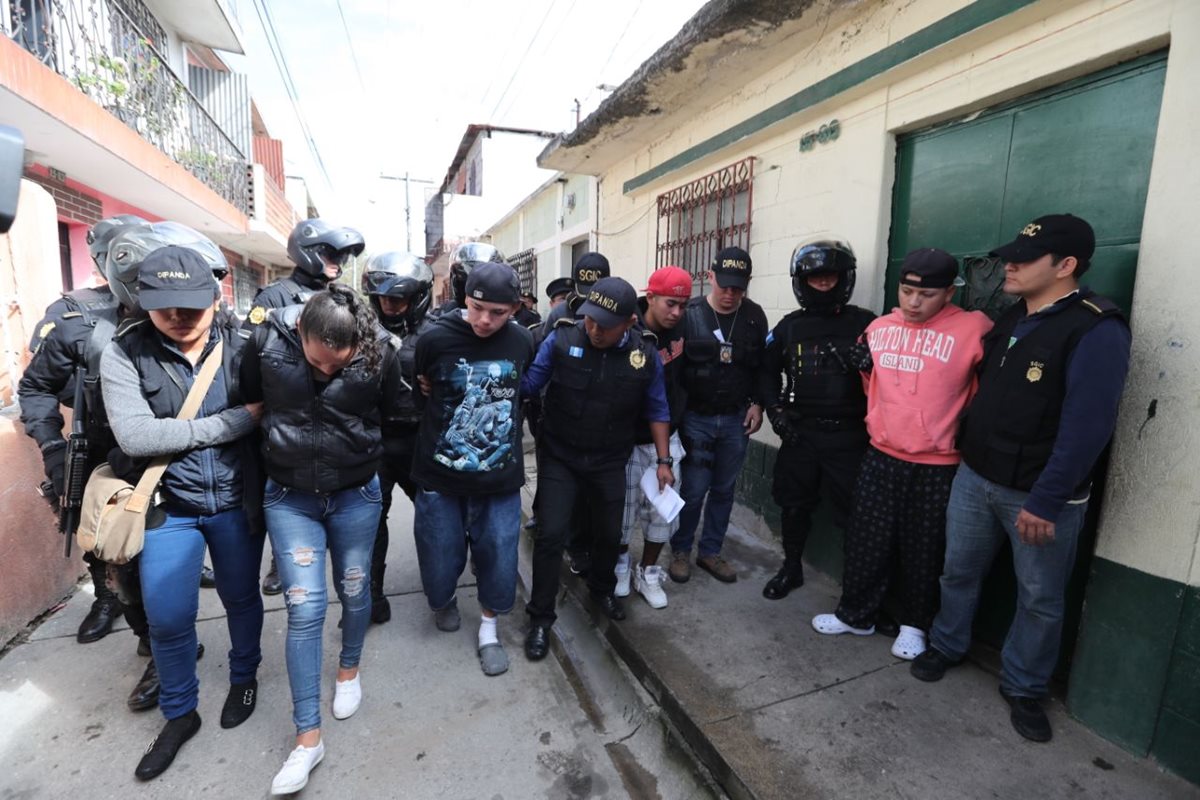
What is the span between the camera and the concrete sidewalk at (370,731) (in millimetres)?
2023

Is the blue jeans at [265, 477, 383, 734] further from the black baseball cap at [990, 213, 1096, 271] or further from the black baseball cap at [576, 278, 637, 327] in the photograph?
the black baseball cap at [990, 213, 1096, 271]

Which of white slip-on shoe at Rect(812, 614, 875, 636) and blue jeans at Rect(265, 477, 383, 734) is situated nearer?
blue jeans at Rect(265, 477, 383, 734)

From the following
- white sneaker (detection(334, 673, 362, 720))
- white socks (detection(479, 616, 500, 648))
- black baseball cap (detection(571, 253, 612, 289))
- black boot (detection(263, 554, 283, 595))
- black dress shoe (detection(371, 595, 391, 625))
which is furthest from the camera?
black baseball cap (detection(571, 253, 612, 289))

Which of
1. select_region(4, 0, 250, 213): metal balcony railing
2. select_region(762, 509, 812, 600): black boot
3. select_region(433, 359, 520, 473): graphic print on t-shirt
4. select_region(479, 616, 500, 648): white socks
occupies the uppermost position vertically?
select_region(4, 0, 250, 213): metal balcony railing

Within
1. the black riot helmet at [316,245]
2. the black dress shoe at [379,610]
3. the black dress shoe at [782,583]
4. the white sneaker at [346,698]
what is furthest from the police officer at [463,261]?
the black dress shoe at [782,583]

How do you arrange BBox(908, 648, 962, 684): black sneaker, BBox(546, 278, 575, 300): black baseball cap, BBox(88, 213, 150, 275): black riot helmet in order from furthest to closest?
1. BBox(546, 278, 575, 300): black baseball cap
2. BBox(88, 213, 150, 275): black riot helmet
3. BBox(908, 648, 962, 684): black sneaker

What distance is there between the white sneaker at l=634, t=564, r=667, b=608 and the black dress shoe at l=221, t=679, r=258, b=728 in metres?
1.82

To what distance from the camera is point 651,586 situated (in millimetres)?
3100

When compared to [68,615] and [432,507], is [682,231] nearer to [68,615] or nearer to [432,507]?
[432,507]

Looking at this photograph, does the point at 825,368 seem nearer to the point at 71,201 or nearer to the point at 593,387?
the point at 593,387

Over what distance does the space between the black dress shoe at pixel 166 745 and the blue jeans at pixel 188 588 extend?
0.13 feet

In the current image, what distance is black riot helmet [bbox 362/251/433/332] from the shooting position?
2816 mm

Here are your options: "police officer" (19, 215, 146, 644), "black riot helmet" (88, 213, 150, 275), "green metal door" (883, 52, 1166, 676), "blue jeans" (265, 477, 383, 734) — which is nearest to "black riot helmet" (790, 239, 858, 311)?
"green metal door" (883, 52, 1166, 676)

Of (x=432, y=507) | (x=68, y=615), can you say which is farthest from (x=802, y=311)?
(x=68, y=615)
